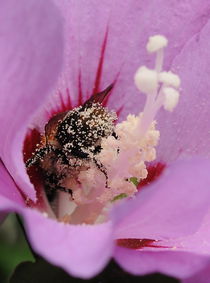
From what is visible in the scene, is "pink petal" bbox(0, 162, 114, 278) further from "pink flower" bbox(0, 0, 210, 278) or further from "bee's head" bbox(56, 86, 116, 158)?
"bee's head" bbox(56, 86, 116, 158)

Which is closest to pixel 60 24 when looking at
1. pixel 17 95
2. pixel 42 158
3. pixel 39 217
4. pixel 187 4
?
pixel 17 95

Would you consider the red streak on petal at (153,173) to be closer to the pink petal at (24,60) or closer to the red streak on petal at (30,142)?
the red streak on petal at (30,142)

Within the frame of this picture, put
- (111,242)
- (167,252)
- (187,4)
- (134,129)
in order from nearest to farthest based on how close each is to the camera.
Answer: (111,242) → (167,252) → (134,129) → (187,4)

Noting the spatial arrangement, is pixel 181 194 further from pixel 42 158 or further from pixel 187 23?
pixel 187 23

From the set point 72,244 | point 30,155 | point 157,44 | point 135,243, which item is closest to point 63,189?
point 30,155

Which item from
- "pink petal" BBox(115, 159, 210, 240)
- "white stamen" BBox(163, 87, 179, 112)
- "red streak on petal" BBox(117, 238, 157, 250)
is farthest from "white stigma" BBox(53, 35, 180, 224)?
"pink petal" BBox(115, 159, 210, 240)

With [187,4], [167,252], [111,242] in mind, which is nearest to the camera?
[111,242]
